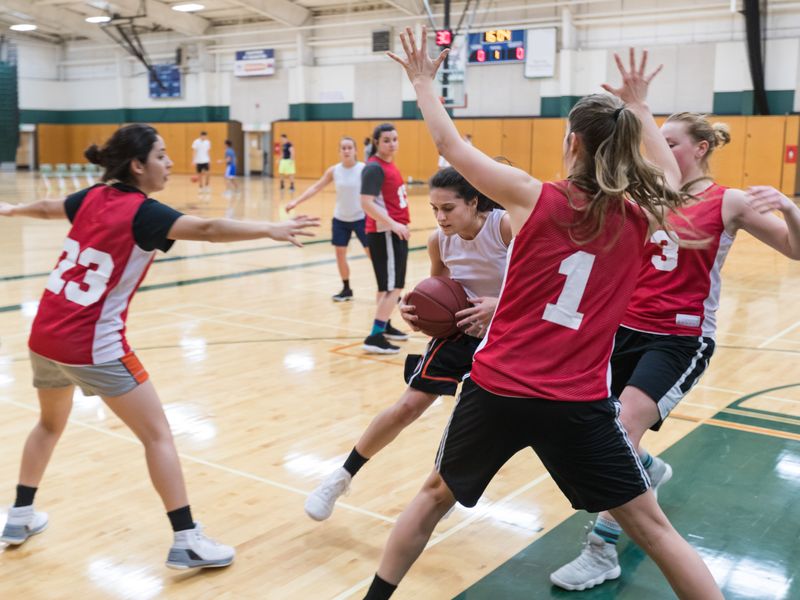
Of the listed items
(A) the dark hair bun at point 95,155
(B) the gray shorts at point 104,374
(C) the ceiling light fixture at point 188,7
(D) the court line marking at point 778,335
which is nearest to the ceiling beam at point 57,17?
(C) the ceiling light fixture at point 188,7

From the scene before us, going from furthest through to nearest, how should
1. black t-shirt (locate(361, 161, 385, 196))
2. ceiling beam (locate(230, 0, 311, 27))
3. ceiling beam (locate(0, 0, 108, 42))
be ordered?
→ ceiling beam (locate(0, 0, 108, 42))
ceiling beam (locate(230, 0, 311, 27))
black t-shirt (locate(361, 161, 385, 196))

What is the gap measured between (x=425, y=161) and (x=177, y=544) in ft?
84.2

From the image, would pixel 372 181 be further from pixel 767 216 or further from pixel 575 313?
pixel 575 313

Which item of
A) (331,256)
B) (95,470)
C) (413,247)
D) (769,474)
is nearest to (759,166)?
(413,247)

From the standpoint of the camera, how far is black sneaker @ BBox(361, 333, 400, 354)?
6605 mm

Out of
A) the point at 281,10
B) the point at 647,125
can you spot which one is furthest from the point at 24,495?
the point at 281,10

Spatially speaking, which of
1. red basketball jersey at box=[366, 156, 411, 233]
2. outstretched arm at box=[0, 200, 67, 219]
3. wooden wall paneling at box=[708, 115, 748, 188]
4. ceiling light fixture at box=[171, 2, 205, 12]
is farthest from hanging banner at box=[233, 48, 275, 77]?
outstretched arm at box=[0, 200, 67, 219]

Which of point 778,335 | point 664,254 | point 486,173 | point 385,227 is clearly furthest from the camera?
point 778,335

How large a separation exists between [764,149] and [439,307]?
70.7 ft

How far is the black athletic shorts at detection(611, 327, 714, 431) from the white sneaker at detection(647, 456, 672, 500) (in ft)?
1.90

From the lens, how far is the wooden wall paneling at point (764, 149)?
22.1 m

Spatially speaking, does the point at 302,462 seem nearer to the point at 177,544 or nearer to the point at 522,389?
the point at 177,544

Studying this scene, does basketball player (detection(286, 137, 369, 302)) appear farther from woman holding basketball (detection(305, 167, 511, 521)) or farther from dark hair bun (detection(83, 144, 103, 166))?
dark hair bun (detection(83, 144, 103, 166))

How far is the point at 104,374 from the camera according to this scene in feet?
9.82
